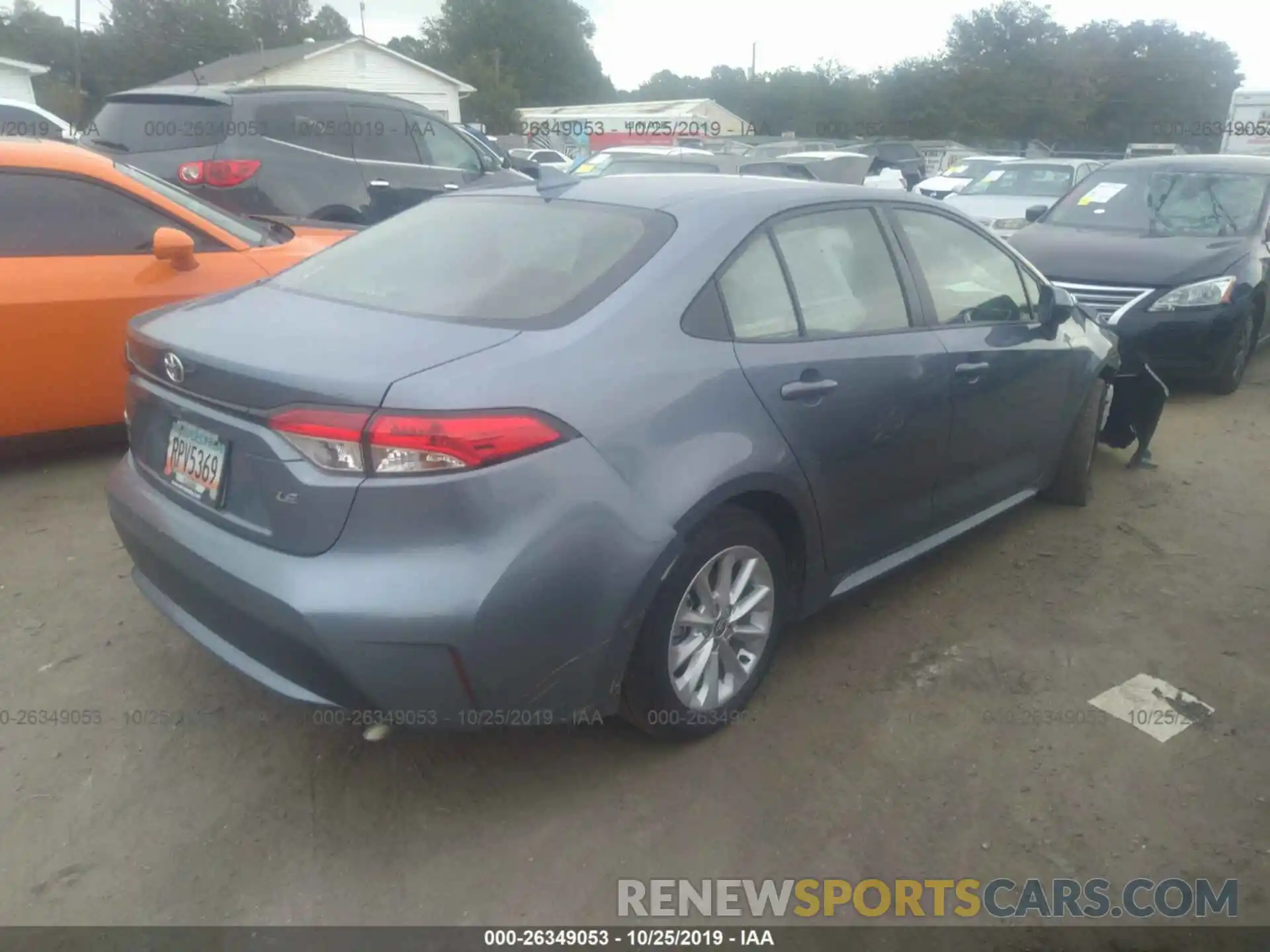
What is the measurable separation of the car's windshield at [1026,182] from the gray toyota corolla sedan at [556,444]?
404 inches

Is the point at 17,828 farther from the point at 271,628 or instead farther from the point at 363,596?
the point at 363,596

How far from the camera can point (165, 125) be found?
301 inches

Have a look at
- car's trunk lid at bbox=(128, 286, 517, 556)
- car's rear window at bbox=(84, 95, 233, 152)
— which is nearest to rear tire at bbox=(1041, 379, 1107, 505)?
car's trunk lid at bbox=(128, 286, 517, 556)

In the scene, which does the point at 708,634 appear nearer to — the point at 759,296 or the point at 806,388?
the point at 806,388

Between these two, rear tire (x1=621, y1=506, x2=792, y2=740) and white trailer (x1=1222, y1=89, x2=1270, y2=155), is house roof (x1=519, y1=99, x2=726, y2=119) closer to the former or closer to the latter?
white trailer (x1=1222, y1=89, x2=1270, y2=155)

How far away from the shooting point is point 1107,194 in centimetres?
777

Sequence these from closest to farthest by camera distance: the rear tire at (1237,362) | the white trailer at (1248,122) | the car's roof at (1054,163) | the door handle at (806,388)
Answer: the door handle at (806,388), the rear tire at (1237,362), the car's roof at (1054,163), the white trailer at (1248,122)

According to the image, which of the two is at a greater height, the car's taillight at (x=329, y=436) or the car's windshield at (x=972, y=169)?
the car's windshield at (x=972, y=169)

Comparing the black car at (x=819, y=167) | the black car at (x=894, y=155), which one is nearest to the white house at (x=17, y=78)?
the black car at (x=894, y=155)

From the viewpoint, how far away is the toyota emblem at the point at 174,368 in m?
2.62

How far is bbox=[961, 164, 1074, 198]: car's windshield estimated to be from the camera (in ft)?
42.0

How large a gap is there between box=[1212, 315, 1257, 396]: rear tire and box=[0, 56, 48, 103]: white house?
117 ft

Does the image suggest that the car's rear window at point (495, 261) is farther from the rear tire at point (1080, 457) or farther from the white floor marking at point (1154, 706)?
the rear tire at point (1080, 457)

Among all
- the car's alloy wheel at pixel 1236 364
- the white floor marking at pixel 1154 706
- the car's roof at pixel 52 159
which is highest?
the car's roof at pixel 52 159
